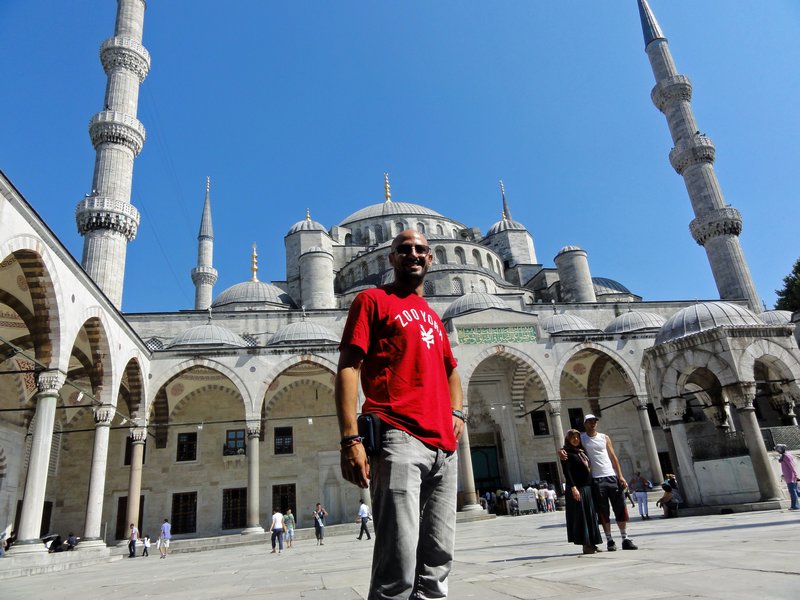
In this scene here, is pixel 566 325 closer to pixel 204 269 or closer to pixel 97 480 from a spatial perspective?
pixel 97 480

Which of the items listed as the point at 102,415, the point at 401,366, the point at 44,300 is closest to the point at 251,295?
the point at 102,415

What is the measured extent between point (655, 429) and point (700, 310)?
11624 millimetres

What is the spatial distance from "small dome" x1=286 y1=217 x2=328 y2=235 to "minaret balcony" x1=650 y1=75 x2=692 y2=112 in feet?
52.7

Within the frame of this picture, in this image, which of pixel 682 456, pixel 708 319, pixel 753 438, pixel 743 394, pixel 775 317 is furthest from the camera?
pixel 775 317

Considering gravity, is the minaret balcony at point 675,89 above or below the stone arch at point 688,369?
above

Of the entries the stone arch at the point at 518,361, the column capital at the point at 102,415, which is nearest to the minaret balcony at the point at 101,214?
the column capital at the point at 102,415

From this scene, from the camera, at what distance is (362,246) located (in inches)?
1088

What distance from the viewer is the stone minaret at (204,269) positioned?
81.4ft

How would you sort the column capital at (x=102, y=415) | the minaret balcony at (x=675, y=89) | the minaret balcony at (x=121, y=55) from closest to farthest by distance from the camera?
the column capital at (x=102, y=415)
the minaret balcony at (x=121, y=55)
the minaret balcony at (x=675, y=89)

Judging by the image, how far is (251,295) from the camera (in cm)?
2152

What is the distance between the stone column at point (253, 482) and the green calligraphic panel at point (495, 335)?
20.8 feet

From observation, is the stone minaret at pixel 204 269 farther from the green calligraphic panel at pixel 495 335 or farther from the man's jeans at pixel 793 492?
the man's jeans at pixel 793 492

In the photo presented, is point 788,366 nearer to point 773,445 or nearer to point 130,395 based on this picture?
point 773,445

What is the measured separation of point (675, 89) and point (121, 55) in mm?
21399
